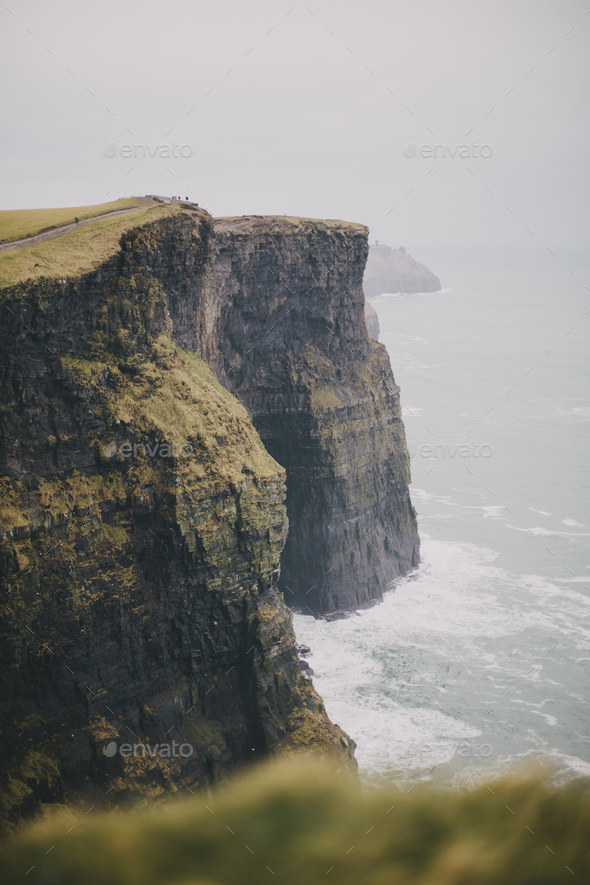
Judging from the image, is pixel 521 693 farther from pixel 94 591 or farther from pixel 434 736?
pixel 94 591

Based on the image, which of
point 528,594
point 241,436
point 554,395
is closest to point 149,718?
point 241,436

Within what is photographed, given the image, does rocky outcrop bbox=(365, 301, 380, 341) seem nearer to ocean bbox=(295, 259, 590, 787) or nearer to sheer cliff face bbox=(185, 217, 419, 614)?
ocean bbox=(295, 259, 590, 787)

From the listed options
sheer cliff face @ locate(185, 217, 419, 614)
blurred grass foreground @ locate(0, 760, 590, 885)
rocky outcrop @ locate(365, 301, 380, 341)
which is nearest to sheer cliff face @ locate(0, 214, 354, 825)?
sheer cliff face @ locate(185, 217, 419, 614)

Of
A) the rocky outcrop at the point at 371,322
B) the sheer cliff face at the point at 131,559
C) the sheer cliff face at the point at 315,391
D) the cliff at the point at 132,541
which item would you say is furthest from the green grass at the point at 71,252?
the rocky outcrop at the point at 371,322

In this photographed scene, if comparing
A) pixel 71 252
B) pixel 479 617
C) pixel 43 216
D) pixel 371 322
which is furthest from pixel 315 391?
pixel 371 322

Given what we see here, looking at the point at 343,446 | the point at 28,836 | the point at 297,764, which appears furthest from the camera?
the point at 343,446
